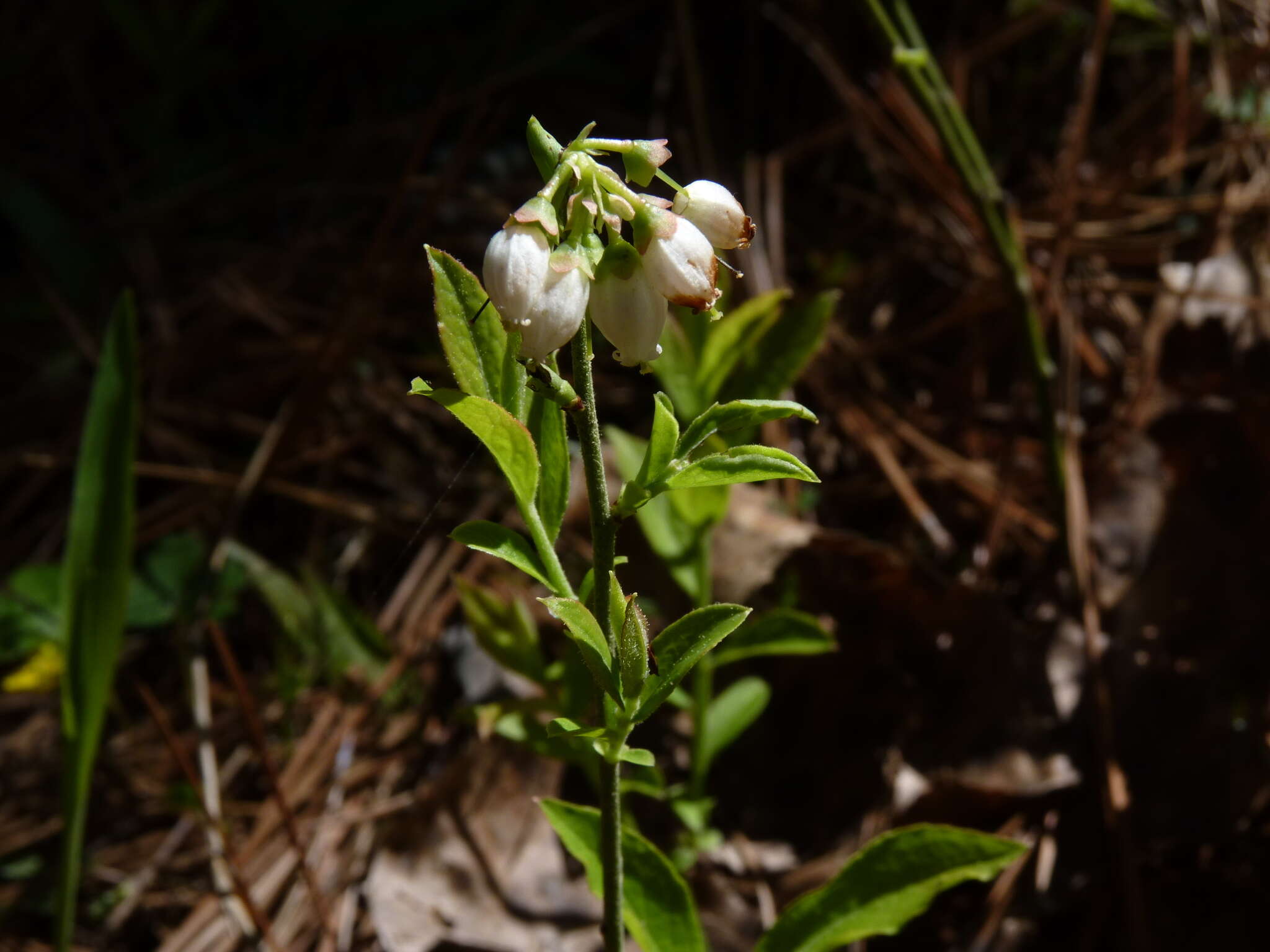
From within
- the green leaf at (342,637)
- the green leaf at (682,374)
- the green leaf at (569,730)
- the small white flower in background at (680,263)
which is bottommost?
the green leaf at (342,637)

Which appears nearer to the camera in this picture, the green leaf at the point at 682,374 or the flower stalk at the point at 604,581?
the flower stalk at the point at 604,581

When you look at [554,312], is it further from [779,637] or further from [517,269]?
[779,637]

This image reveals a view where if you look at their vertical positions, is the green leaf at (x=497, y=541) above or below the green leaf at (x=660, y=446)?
below

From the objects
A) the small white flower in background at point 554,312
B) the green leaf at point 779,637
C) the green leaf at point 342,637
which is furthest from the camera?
the green leaf at point 342,637

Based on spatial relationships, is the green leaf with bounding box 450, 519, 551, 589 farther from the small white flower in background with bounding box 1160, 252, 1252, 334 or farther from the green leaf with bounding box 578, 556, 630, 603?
the small white flower in background with bounding box 1160, 252, 1252, 334

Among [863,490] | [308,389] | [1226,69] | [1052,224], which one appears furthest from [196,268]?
[1226,69]

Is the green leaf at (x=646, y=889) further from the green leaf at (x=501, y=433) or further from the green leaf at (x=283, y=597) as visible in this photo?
the green leaf at (x=283, y=597)

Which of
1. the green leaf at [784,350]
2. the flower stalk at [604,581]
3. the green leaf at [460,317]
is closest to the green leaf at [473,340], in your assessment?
the green leaf at [460,317]

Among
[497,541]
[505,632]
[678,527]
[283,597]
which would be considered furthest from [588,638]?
[283,597]
